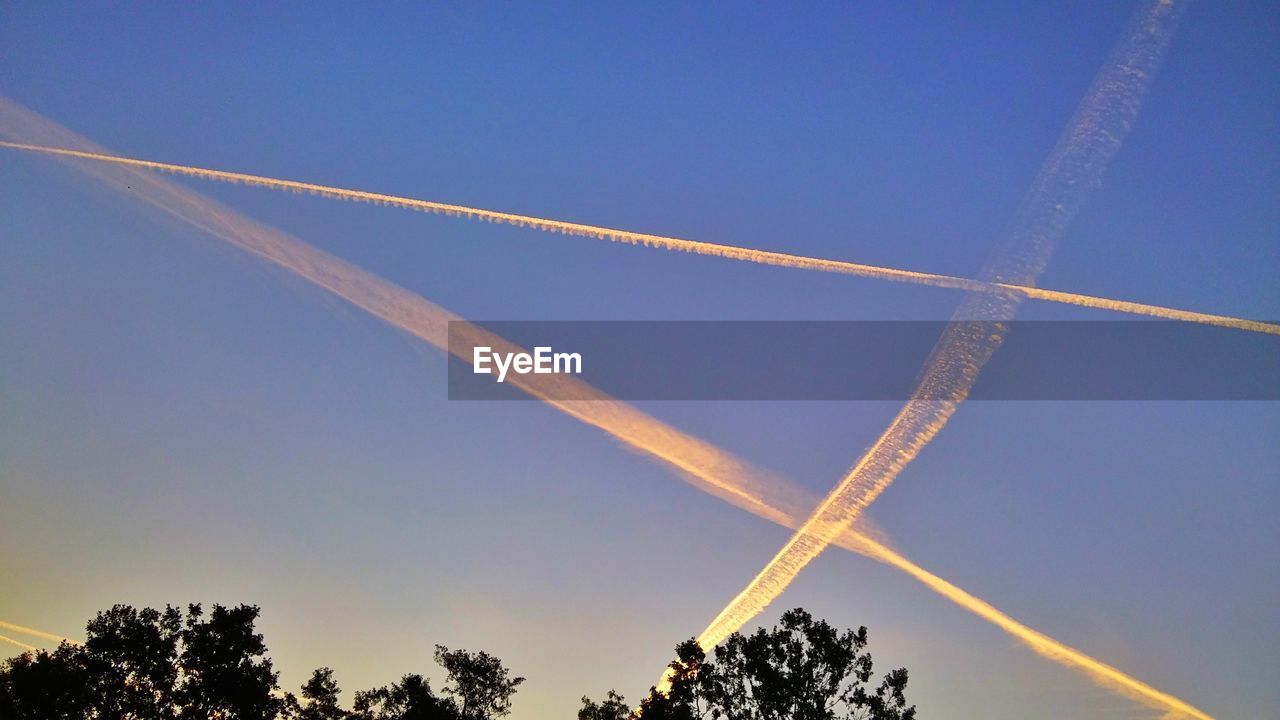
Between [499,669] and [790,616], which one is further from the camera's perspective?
[499,669]

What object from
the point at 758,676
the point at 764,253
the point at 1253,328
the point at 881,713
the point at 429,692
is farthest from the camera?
the point at 429,692

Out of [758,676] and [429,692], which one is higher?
[758,676]

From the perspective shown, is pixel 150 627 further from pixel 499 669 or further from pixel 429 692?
pixel 499 669

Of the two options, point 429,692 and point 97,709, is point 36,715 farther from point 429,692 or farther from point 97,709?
point 429,692

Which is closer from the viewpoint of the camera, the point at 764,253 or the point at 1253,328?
the point at 1253,328

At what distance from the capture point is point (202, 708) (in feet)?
128

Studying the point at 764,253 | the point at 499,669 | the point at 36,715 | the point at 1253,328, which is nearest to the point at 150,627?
the point at 36,715

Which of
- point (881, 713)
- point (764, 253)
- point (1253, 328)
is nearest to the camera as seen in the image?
point (1253, 328)

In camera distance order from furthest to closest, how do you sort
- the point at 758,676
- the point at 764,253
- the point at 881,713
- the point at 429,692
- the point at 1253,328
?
1. the point at 429,692
2. the point at 758,676
3. the point at 881,713
4. the point at 764,253
5. the point at 1253,328

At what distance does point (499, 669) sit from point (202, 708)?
16.1 metres

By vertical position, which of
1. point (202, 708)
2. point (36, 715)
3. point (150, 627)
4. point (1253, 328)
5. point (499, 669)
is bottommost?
point (36, 715)

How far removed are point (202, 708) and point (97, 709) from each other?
5.09 m

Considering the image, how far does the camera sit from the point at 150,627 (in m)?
38.6

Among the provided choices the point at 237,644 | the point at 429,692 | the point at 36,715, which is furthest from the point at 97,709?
the point at 429,692
